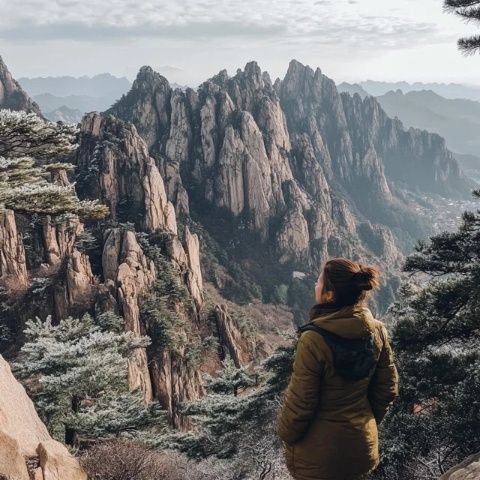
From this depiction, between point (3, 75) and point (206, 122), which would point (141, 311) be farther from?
point (3, 75)

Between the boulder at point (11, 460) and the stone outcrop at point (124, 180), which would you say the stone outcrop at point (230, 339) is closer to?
the stone outcrop at point (124, 180)

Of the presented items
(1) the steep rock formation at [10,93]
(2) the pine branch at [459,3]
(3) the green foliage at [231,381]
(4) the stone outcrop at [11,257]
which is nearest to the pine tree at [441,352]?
(2) the pine branch at [459,3]

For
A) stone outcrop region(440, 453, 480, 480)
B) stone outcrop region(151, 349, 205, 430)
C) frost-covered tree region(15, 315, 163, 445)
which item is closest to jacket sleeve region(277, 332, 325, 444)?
stone outcrop region(440, 453, 480, 480)

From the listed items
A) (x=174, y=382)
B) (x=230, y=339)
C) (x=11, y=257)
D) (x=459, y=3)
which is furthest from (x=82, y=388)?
(x=11, y=257)

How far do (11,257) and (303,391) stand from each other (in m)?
53.5

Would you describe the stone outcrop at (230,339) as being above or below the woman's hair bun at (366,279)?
below

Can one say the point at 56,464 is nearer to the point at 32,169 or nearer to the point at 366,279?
the point at 32,169

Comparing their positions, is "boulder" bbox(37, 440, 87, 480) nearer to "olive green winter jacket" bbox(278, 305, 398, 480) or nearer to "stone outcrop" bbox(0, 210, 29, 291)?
"olive green winter jacket" bbox(278, 305, 398, 480)

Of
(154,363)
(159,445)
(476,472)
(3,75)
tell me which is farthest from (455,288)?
(3,75)

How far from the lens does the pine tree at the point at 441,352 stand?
809 cm

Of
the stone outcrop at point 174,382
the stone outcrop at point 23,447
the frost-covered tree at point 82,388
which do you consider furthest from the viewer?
the stone outcrop at point 174,382

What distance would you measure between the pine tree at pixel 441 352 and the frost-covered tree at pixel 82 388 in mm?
9074

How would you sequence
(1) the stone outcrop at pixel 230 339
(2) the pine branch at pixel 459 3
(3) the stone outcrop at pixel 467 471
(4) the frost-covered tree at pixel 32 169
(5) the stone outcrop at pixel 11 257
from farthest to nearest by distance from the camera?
(1) the stone outcrop at pixel 230 339 < (5) the stone outcrop at pixel 11 257 < (4) the frost-covered tree at pixel 32 169 < (2) the pine branch at pixel 459 3 < (3) the stone outcrop at pixel 467 471

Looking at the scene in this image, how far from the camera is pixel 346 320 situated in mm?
3719
